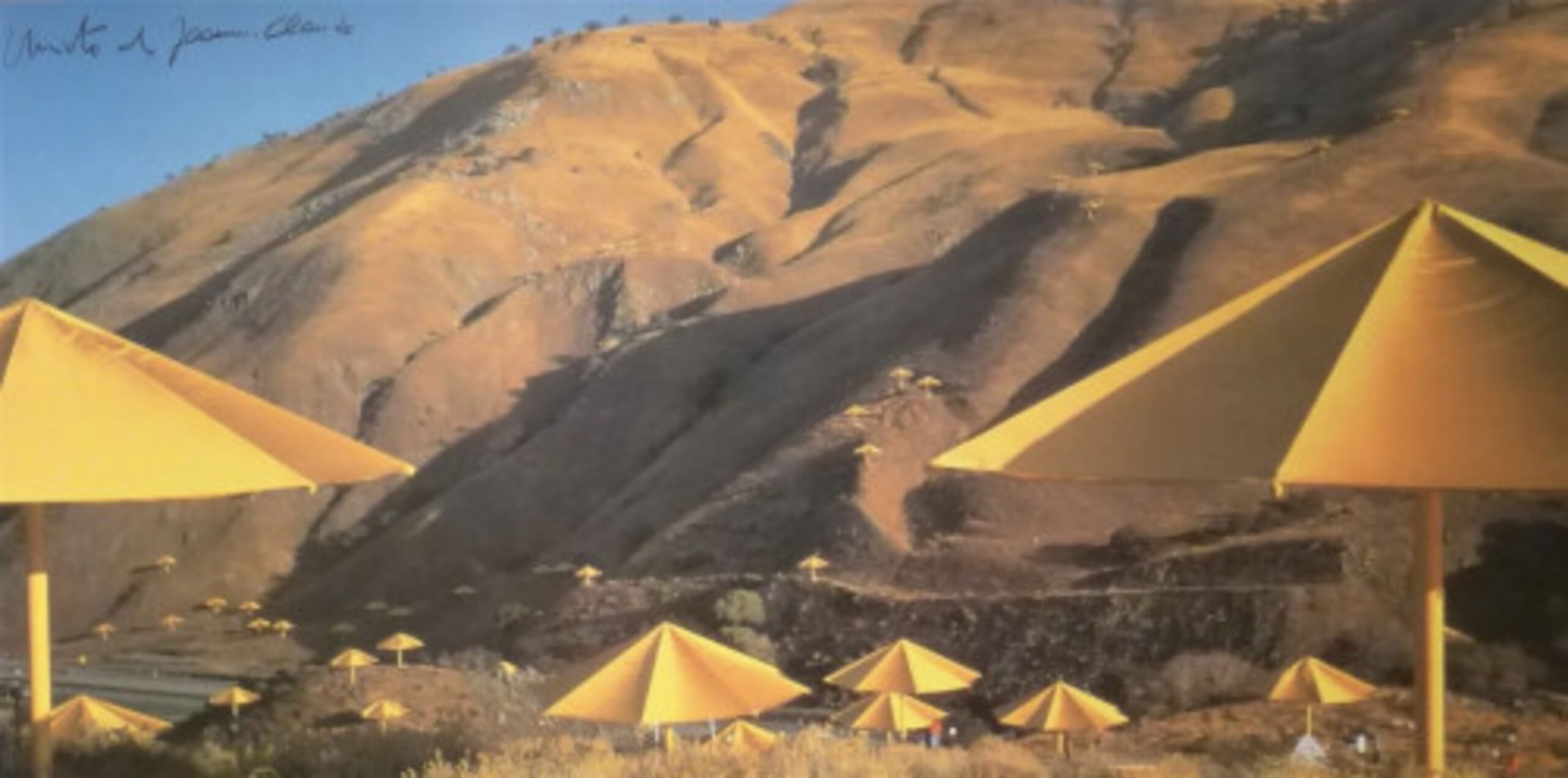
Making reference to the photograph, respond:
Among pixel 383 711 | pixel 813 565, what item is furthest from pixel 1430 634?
pixel 813 565

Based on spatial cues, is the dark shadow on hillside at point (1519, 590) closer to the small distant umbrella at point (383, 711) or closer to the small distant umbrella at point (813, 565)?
the small distant umbrella at point (813, 565)

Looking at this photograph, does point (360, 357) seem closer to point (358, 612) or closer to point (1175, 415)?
point (358, 612)

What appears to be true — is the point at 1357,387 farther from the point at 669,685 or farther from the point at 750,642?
the point at 750,642

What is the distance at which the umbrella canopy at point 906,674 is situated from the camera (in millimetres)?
19812

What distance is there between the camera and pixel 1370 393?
568cm

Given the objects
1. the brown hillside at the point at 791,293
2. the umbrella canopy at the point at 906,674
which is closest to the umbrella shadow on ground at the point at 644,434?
the brown hillside at the point at 791,293

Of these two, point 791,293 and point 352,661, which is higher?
point 791,293

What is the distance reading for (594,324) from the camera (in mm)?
59938

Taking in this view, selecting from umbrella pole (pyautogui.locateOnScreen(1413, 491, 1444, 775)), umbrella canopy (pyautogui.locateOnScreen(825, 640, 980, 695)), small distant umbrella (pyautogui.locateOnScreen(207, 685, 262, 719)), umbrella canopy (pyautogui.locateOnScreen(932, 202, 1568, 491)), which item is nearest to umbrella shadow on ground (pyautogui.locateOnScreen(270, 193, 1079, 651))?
small distant umbrella (pyautogui.locateOnScreen(207, 685, 262, 719))

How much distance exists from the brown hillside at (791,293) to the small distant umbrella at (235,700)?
16173 mm

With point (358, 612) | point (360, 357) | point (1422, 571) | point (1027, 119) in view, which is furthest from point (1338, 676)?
point (1027, 119)

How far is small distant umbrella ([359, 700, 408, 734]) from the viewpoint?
16.9 m

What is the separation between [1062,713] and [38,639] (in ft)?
48.2

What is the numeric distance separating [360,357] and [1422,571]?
56.7 meters
